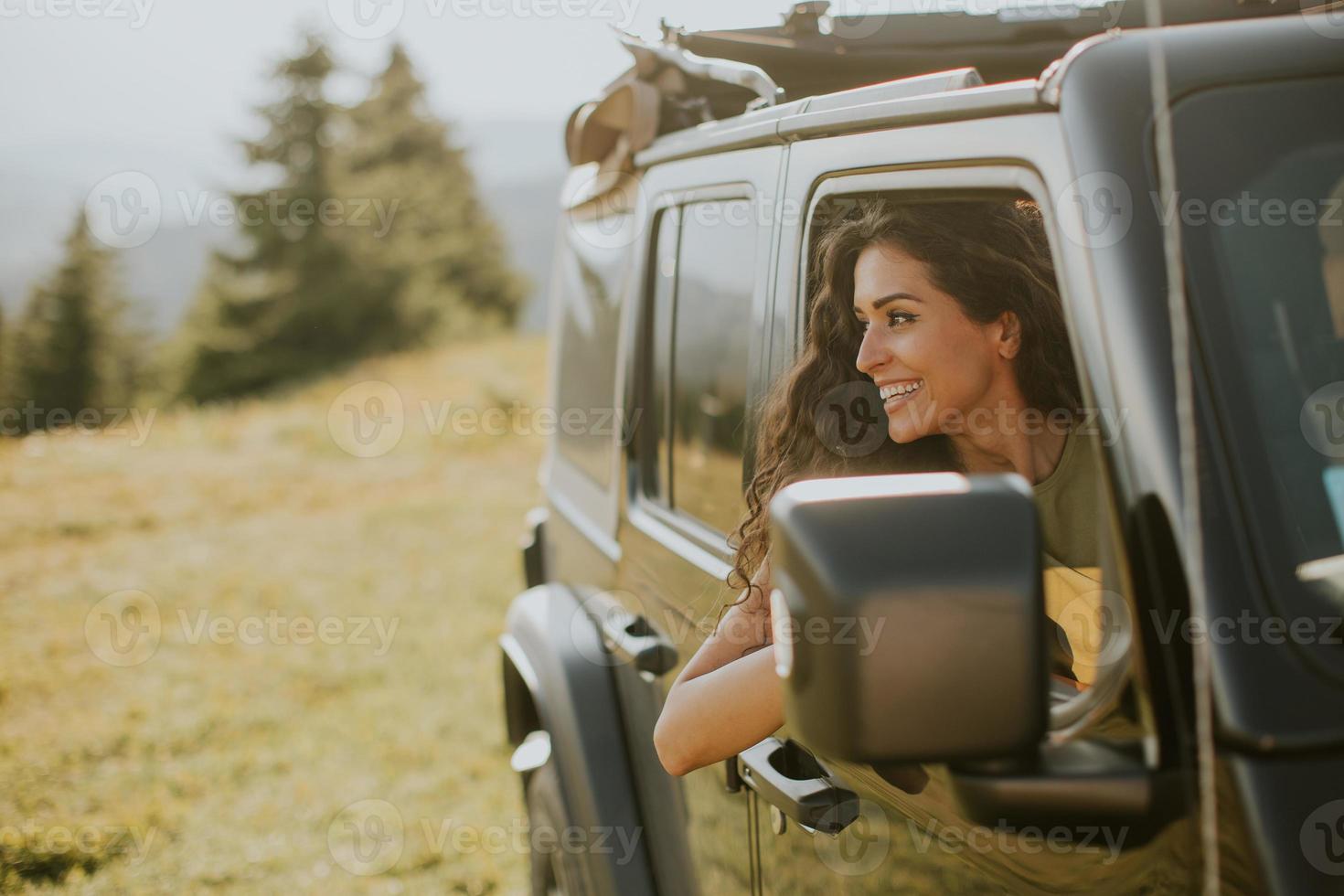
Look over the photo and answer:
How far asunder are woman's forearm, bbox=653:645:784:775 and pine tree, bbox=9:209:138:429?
41690 mm

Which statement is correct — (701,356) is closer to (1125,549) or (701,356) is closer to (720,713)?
(720,713)

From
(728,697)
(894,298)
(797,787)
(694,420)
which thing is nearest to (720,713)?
(728,697)

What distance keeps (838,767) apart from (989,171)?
89cm

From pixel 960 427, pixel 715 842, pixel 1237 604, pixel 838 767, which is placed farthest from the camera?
pixel 715 842

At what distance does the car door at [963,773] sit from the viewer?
1119 mm

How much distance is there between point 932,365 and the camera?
182 centimetres

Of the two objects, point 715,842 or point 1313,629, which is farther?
point 715,842

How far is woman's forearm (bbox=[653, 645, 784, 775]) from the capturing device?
1.52 m

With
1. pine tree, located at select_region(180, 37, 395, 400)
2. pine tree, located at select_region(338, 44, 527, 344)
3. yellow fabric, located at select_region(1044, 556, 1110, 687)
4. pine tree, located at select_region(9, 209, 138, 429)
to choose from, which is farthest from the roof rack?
pine tree, located at select_region(9, 209, 138, 429)

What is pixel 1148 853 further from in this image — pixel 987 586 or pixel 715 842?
pixel 715 842

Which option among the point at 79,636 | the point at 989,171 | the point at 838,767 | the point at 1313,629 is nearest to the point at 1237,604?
the point at 1313,629

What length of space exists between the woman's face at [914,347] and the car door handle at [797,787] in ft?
1.76

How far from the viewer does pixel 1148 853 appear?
1.12 metres

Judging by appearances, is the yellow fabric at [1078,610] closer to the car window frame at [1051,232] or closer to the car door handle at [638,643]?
the car window frame at [1051,232]
